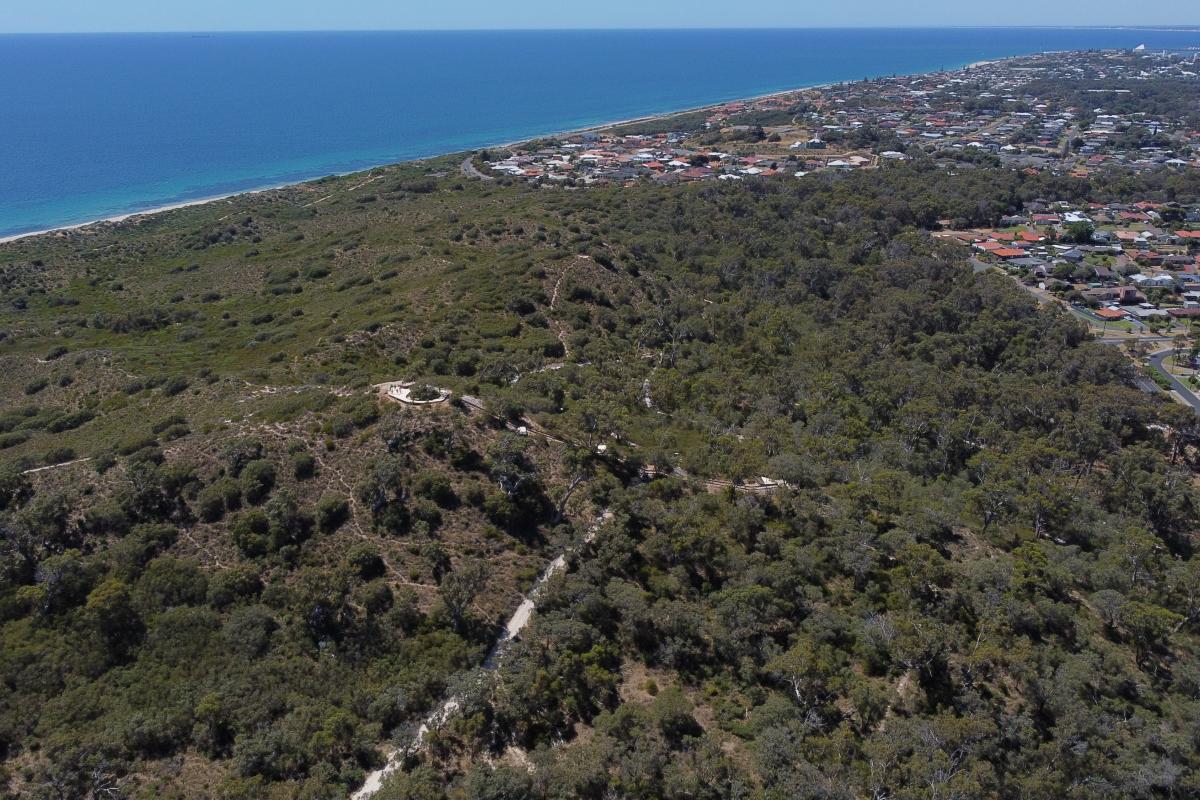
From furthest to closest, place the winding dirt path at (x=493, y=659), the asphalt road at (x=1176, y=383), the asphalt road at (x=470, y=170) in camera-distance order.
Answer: the asphalt road at (x=470, y=170), the asphalt road at (x=1176, y=383), the winding dirt path at (x=493, y=659)

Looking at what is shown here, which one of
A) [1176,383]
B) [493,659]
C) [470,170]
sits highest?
[470,170]

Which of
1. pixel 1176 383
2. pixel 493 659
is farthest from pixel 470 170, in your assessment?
pixel 493 659

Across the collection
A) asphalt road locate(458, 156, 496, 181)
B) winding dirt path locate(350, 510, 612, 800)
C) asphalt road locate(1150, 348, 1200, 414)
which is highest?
asphalt road locate(458, 156, 496, 181)

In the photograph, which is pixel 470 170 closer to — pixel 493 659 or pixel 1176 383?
pixel 1176 383

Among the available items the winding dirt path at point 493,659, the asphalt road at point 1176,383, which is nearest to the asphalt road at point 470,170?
the asphalt road at point 1176,383

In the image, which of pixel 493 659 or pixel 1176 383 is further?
pixel 1176 383

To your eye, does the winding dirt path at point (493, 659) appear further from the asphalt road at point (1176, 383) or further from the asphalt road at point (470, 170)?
the asphalt road at point (470, 170)

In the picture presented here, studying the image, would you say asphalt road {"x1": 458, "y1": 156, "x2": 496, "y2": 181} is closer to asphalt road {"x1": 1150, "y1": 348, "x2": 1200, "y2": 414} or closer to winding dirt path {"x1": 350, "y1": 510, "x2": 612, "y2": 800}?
asphalt road {"x1": 1150, "y1": 348, "x2": 1200, "y2": 414}

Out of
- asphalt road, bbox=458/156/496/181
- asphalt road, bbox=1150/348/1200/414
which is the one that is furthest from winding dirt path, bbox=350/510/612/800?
asphalt road, bbox=458/156/496/181

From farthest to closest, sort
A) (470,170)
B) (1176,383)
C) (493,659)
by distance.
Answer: (470,170) → (1176,383) → (493,659)
